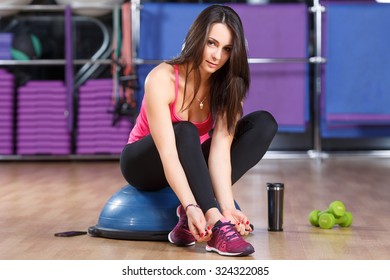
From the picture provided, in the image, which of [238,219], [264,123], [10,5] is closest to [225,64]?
[264,123]

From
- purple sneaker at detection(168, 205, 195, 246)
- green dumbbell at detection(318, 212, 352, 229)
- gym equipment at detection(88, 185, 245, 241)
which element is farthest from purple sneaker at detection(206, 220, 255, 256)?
green dumbbell at detection(318, 212, 352, 229)

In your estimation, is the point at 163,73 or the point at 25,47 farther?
the point at 25,47

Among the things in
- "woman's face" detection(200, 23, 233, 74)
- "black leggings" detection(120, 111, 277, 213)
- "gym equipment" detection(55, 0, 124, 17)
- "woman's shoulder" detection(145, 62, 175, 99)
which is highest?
"gym equipment" detection(55, 0, 124, 17)

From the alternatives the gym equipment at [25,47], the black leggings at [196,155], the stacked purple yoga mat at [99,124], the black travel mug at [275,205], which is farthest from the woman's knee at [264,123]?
the gym equipment at [25,47]

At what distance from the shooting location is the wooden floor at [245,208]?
258 cm

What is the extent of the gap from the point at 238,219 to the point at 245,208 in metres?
0.97

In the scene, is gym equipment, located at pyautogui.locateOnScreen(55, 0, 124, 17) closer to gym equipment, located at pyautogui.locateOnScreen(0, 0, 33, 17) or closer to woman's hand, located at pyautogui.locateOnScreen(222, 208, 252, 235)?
gym equipment, located at pyautogui.locateOnScreen(0, 0, 33, 17)

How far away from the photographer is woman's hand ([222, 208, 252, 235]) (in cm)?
261

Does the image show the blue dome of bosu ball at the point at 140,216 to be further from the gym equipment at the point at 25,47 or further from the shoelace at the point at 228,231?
the gym equipment at the point at 25,47

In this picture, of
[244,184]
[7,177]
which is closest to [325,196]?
[244,184]

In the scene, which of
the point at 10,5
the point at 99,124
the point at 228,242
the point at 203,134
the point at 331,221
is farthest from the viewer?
the point at 10,5

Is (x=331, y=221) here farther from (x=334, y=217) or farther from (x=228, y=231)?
(x=228, y=231)

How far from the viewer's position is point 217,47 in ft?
8.54

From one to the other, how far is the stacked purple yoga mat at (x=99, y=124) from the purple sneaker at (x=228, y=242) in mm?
3458
